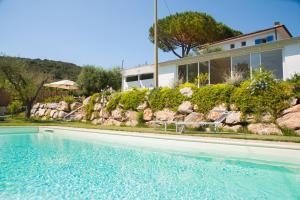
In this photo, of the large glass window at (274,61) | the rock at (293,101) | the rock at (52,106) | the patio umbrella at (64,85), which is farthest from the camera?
the patio umbrella at (64,85)

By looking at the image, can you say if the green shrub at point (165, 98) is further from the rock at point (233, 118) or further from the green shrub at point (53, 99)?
the green shrub at point (53, 99)

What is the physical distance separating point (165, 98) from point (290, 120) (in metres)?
6.67

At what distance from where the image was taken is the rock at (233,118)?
1143 centimetres

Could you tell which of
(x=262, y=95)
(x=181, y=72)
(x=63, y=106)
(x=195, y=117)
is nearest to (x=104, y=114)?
(x=181, y=72)

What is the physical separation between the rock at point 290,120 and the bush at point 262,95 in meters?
0.42

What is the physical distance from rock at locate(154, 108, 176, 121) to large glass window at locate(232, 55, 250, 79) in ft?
16.1

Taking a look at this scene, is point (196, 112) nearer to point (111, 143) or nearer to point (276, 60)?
point (111, 143)

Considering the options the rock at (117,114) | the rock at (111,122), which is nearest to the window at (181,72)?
the rock at (117,114)

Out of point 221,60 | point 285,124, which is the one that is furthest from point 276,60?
point 285,124

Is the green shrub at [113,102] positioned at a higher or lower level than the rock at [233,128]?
higher

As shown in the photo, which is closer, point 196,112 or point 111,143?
point 111,143

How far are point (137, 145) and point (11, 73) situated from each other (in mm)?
16788

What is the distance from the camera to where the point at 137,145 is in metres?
10.4

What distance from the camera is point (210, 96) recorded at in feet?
41.4
